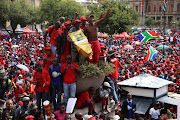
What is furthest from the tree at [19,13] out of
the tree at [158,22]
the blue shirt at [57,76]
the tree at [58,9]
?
the tree at [158,22]

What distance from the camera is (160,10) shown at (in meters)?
84.8

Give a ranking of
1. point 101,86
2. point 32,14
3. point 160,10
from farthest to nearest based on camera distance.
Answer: point 160,10 < point 32,14 < point 101,86

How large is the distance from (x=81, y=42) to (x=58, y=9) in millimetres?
29993

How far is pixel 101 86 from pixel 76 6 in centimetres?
3033

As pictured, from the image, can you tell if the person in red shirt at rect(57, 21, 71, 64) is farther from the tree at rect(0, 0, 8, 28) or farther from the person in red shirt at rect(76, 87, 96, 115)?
the tree at rect(0, 0, 8, 28)

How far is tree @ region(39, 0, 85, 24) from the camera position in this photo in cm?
3491

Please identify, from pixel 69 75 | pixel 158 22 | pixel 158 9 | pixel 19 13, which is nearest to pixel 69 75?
pixel 69 75

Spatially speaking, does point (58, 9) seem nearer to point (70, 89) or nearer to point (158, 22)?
point (70, 89)

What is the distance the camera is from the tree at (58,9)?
1374 inches

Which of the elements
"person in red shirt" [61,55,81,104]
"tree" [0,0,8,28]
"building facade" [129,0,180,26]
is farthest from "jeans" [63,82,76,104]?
"building facade" [129,0,180,26]

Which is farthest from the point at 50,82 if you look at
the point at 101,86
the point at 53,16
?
the point at 53,16

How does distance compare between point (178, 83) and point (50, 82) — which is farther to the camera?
point (178, 83)

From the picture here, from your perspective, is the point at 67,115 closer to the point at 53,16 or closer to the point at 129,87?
the point at 129,87

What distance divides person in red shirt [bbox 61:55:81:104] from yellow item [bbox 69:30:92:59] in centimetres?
35
